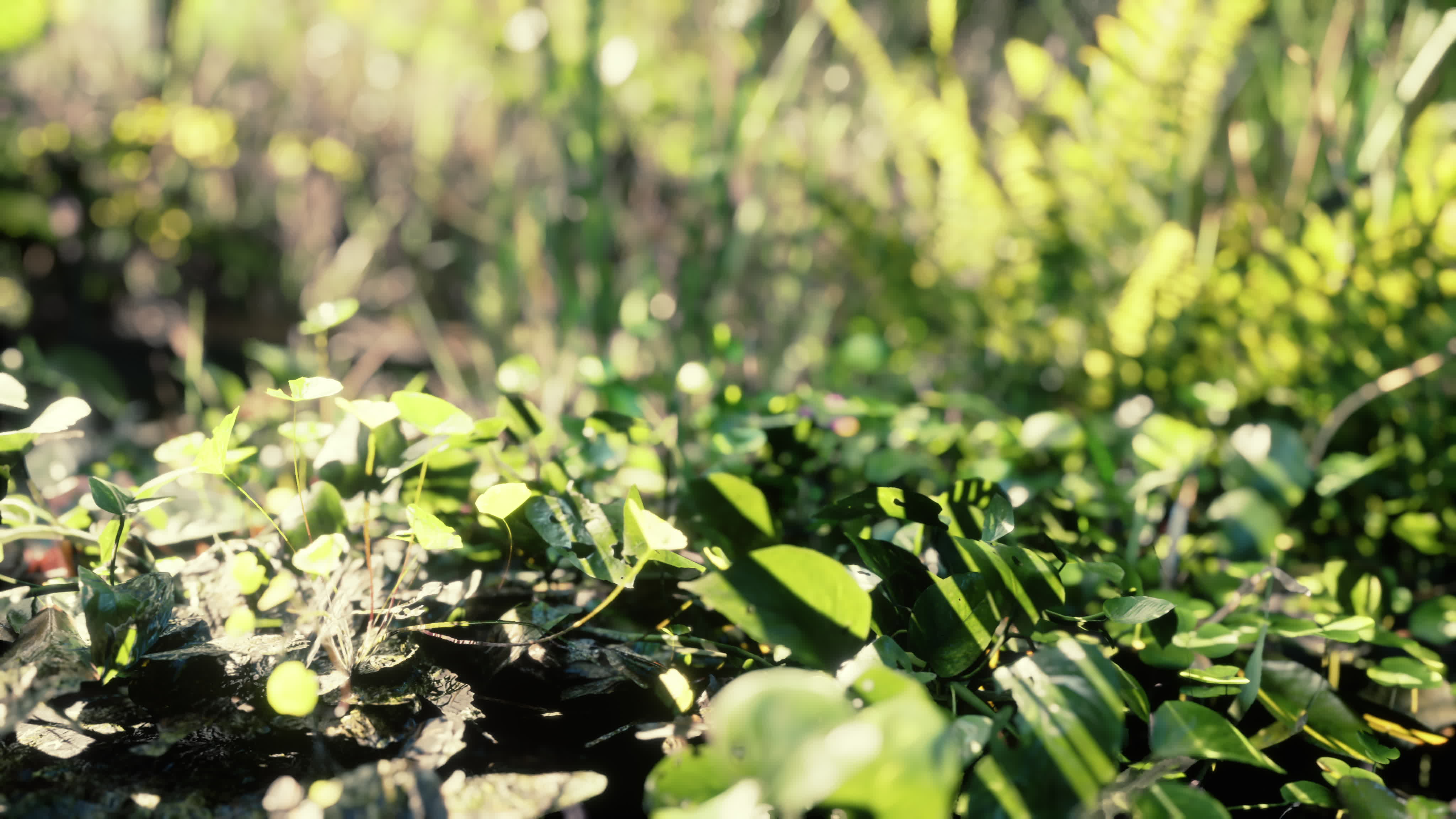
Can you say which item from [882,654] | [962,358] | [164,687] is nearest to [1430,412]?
[962,358]

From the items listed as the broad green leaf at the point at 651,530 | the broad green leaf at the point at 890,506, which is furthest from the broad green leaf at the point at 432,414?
the broad green leaf at the point at 890,506

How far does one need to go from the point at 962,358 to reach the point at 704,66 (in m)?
0.86

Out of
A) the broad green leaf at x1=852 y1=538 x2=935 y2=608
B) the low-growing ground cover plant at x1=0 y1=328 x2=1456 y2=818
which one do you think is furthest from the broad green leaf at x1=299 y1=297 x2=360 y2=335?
the broad green leaf at x1=852 y1=538 x2=935 y2=608

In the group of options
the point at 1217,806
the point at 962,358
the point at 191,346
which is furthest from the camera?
the point at 962,358

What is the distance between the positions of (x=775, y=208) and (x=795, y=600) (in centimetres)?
142

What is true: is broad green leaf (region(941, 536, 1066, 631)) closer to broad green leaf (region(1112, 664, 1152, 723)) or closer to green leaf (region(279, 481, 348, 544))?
broad green leaf (region(1112, 664, 1152, 723))

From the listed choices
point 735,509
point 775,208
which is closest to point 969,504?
point 735,509

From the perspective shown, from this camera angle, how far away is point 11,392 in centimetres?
46

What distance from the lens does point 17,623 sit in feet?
1.59

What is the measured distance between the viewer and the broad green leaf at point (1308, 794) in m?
0.43

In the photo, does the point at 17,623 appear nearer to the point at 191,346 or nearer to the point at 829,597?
the point at 829,597

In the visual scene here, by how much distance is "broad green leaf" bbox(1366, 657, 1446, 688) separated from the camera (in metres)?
0.51

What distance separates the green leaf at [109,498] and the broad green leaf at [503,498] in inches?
8.9

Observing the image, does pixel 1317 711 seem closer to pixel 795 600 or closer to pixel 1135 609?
pixel 1135 609
